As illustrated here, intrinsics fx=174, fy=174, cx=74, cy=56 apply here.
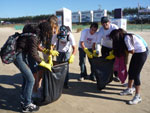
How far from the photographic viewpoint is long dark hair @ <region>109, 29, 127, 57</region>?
2.95 m

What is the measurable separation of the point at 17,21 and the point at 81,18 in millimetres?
35819

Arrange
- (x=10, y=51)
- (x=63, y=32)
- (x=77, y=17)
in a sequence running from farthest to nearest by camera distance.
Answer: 1. (x=77, y=17)
2. (x=63, y=32)
3. (x=10, y=51)

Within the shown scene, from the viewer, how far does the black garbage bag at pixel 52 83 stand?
9.53 feet

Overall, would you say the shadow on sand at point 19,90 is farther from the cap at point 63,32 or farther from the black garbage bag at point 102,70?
the cap at point 63,32

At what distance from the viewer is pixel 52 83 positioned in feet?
9.77

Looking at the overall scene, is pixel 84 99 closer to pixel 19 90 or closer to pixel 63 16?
pixel 19 90

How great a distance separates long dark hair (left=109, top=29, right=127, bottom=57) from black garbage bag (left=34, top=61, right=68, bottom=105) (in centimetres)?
96

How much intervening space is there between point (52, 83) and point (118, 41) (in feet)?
4.39

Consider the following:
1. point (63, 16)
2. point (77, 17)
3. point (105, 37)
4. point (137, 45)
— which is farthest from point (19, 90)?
point (77, 17)

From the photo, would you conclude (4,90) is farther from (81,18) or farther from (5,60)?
(81,18)

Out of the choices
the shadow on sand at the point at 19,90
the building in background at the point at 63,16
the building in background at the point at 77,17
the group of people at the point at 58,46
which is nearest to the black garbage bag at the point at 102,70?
the group of people at the point at 58,46

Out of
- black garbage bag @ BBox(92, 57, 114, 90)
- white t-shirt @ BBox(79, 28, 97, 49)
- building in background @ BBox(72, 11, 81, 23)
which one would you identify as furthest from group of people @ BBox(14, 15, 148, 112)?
building in background @ BBox(72, 11, 81, 23)

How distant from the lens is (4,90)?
3.83 metres

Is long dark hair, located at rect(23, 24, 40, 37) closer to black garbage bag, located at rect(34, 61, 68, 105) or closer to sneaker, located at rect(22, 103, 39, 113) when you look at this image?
black garbage bag, located at rect(34, 61, 68, 105)
